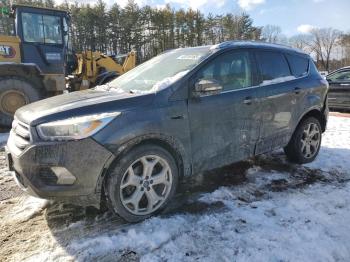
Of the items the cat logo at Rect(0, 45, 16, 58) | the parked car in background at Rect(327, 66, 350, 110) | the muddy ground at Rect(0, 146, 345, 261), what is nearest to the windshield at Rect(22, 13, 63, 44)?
the cat logo at Rect(0, 45, 16, 58)

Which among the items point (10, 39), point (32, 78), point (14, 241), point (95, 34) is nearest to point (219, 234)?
point (14, 241)

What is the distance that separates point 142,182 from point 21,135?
1235 mm

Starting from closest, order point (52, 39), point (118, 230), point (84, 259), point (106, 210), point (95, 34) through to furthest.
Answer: point (84, 259) → point (118, 230) → point (106, 210) → point (52, 39) → point (95, 34)

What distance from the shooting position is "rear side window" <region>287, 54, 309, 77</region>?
5.10 metres

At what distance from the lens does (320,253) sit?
9.50 ft

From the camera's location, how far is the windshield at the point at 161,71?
3.73 meters

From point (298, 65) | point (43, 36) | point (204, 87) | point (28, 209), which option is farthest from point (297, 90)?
point (43, 36)

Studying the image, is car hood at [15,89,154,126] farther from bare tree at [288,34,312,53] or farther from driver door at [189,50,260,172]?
bare tree at [288,34,312,53]

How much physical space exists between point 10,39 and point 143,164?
7.41 meters

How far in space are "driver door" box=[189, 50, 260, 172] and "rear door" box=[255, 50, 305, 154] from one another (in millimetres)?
169

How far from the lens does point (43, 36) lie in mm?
9633

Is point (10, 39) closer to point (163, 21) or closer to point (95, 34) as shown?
point (95, 34)

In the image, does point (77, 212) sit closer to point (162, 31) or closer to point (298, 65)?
point (298, 65)

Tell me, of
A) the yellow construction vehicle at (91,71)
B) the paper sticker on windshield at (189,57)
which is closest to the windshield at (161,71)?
the paper sticker on windshield at (189,57)
